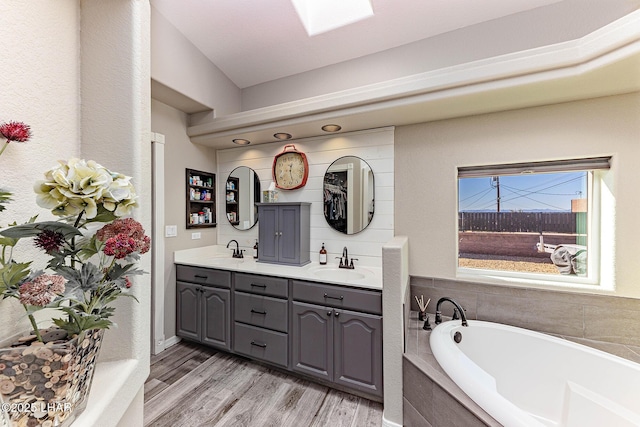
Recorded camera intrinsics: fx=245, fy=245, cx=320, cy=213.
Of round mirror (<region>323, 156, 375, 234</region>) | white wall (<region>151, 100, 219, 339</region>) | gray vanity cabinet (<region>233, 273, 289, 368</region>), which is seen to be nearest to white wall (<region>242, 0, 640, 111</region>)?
round mirror (<region>323, 156, 375, 234</region>)

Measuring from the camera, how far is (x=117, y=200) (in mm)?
603

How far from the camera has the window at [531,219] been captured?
74.3 inches

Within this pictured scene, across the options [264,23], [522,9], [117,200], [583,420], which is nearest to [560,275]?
[583,420]

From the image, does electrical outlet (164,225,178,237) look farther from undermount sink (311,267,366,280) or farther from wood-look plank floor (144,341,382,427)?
undermount sink (311,267,366,280)

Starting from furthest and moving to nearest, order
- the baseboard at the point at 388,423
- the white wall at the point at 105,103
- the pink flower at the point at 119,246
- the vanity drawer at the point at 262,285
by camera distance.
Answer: the vanity drawer at the point at 262,285
the baseboard at the point at 388,423
the white wall at the point at 105,103
the pink flower at the point at 119,246

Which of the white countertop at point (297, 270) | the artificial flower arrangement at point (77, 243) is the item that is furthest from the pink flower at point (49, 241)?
the white countertop at point (297, 270)

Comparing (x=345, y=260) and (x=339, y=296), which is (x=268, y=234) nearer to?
(x=345, y=260)

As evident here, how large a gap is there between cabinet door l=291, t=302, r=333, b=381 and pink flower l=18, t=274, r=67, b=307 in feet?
5.45

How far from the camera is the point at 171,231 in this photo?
2592mm

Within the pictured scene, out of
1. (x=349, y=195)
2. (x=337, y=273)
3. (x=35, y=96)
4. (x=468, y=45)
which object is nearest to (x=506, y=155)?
(x=468, y=45)

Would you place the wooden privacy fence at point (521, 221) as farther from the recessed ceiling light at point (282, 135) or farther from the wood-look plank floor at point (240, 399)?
the recessed ceiling light at point (282, 135)

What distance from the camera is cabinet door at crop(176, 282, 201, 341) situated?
8.21 ft

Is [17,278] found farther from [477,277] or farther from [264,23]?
[477,277]

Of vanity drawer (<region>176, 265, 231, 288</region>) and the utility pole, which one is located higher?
the utility pole
